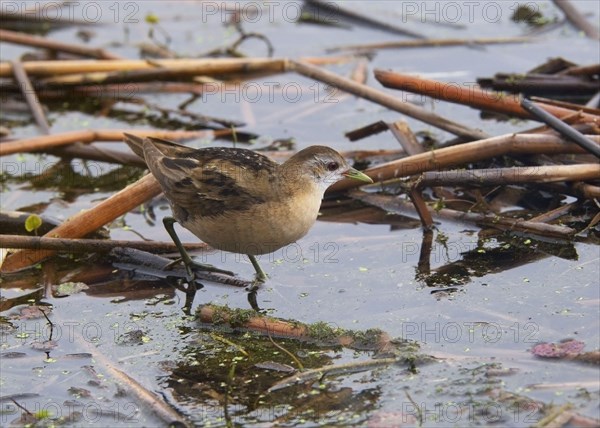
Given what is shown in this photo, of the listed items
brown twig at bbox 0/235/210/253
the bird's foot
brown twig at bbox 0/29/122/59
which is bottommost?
the bird's foot

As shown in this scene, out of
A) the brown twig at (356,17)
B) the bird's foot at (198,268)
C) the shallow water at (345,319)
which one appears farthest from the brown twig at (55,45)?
the bird's foot at (198,268)

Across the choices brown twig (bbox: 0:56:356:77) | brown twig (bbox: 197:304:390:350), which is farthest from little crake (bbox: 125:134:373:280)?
brown twig (bbox: 0:56:356:77)

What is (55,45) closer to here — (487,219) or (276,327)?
(487,219)

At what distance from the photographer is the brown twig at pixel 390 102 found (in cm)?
738

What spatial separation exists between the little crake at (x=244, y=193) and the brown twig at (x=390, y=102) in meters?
1.26

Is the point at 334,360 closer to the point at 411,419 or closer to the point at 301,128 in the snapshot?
the point at 411,419

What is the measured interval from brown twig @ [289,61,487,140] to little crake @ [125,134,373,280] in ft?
4.14

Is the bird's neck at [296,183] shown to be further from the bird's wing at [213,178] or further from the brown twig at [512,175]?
the brown twig at [512,175]

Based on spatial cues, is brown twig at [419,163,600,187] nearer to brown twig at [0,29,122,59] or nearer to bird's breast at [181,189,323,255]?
bird's breast at [181,189,323,255]

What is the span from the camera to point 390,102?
765cm

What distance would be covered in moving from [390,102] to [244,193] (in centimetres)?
211

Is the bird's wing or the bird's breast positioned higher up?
the bird's wing

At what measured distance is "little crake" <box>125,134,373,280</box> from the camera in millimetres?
5914

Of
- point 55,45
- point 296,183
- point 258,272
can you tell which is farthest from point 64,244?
point 55,45
